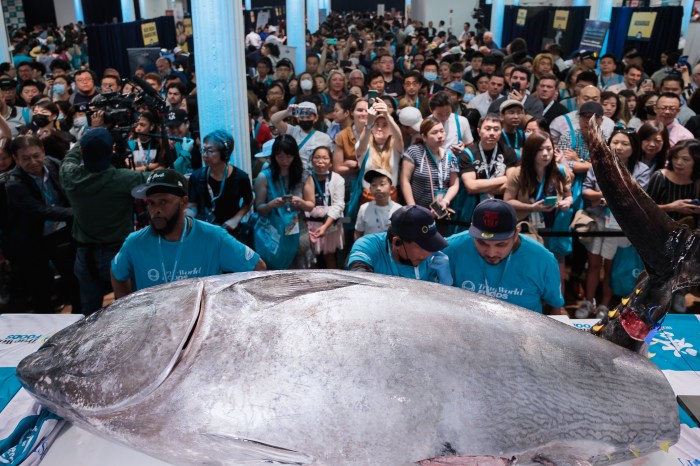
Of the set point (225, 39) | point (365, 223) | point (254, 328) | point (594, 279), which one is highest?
point (225, 39)

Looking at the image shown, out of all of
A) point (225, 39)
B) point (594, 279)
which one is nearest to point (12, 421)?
point (225, 39)

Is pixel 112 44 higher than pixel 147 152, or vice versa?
pixel 112 44

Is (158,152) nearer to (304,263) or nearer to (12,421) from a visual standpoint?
(304,263)

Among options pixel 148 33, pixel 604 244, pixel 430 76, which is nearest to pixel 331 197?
pixel 604 244

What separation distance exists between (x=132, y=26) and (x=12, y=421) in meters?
16.2

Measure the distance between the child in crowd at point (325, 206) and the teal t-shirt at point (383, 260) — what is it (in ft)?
6.26

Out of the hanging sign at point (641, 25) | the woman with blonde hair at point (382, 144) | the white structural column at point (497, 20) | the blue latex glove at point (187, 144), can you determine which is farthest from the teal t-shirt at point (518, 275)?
the white structural column at point (497, 20)

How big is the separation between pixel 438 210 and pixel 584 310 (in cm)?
142

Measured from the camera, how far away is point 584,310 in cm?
494

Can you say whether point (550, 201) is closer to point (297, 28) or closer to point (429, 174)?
point (429, 174)

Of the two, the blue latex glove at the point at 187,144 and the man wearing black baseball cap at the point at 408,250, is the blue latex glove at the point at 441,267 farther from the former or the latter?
the blue latex glove at the point at 187,144

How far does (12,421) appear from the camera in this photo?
7.20 ft

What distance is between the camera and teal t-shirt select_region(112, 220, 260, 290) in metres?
3.03

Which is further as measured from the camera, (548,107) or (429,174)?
(548,107)
